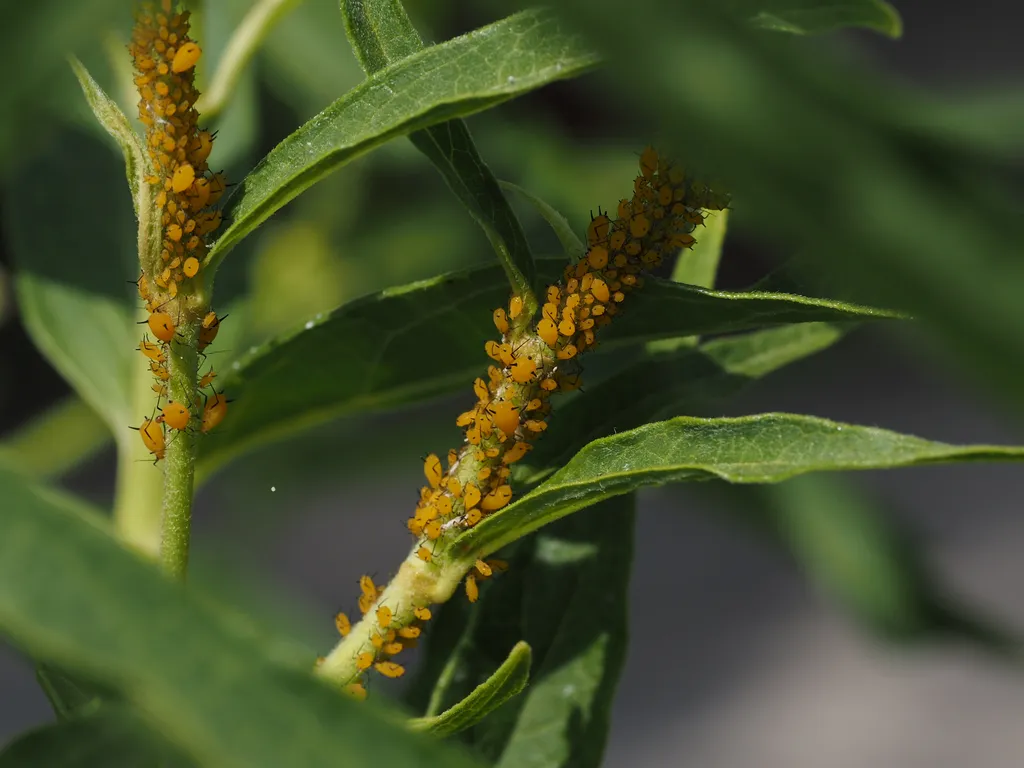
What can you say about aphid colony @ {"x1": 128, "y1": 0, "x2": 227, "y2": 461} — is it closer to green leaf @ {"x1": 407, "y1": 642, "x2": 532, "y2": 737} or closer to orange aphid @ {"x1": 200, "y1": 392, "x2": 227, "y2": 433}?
orange aphid @ {"x1": 200, "y1": 392, "x2": 227, "y2": 433}

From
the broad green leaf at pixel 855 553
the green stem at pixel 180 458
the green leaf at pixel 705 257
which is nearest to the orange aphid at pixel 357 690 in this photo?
the green stem at pixel 180 458

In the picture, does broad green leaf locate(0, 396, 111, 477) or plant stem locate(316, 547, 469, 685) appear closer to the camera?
plant stem locate(316, 547, 469, 685)

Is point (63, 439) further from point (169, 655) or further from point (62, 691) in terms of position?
point (169, 655)

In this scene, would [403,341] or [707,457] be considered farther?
[403,341]

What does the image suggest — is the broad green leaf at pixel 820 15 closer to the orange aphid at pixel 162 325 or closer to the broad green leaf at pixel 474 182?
the broad green leaf at pixel 474 182

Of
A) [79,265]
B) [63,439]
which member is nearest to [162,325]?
[79,265]

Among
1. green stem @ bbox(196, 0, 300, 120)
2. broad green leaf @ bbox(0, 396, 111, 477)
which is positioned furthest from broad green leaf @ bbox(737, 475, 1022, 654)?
green stem @ bbox(196, 0, 300, 120)

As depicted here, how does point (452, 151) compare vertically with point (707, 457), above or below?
above

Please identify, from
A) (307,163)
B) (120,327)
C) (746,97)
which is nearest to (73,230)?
(120,327)

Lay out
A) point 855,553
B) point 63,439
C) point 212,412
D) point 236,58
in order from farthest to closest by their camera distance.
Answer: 1. point 855,553
2. point 63,439
3. point 236,58
4. point 212,412
